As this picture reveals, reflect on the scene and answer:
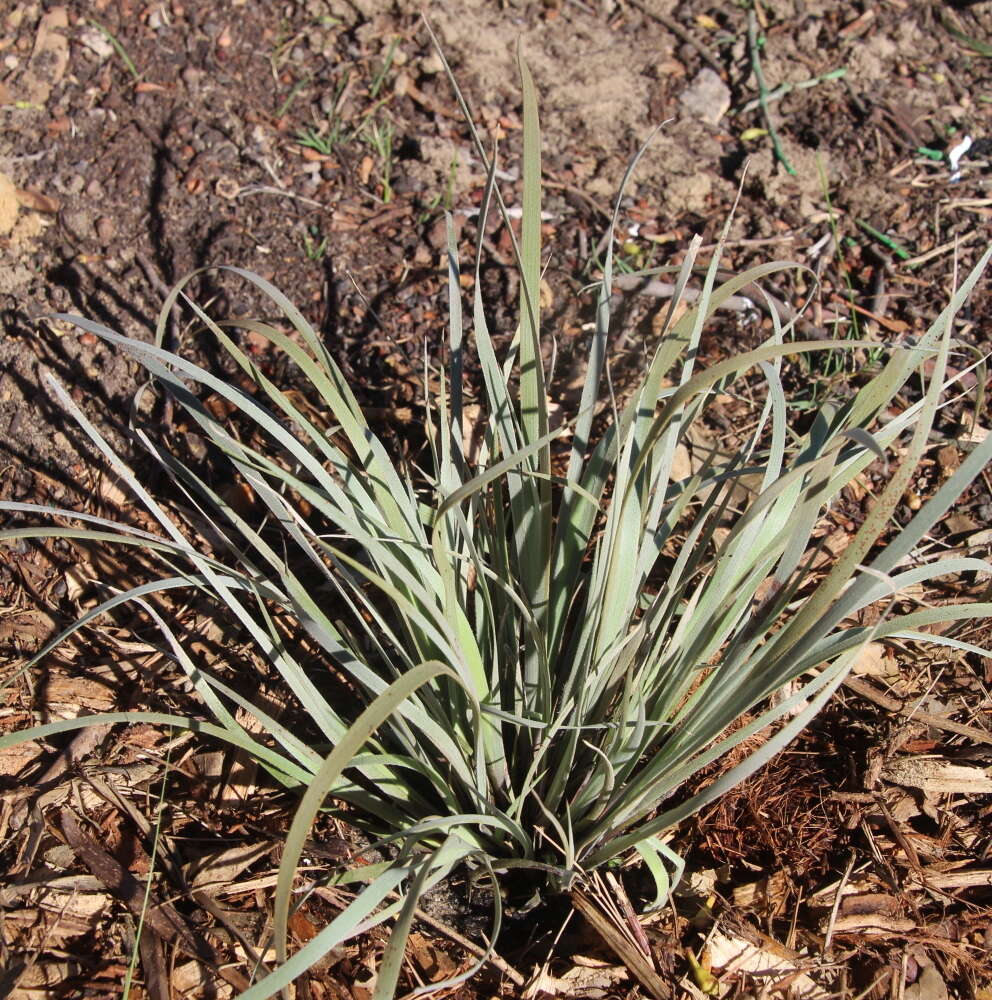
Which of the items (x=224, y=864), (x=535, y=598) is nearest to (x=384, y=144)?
(x=535, y=598)

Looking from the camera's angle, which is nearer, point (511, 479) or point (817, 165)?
point (511, 479)

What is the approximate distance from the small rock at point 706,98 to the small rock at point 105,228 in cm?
135

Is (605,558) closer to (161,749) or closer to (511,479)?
(511,479)

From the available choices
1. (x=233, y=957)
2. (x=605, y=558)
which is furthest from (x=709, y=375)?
(x=233, y=957)

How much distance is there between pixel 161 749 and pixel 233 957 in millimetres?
333

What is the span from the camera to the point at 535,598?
1190 millimetres

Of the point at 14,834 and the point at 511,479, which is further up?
the point at 511,479

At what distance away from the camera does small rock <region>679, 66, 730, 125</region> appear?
2244 mm

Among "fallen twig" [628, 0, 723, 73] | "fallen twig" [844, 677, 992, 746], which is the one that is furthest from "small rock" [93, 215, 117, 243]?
"fallen twig" [844, 677, 992, 746]

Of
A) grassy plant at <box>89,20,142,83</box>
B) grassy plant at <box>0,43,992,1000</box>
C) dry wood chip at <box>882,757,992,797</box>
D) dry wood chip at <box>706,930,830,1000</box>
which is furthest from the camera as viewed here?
grassy plant at <box>89,20,142,83</box>

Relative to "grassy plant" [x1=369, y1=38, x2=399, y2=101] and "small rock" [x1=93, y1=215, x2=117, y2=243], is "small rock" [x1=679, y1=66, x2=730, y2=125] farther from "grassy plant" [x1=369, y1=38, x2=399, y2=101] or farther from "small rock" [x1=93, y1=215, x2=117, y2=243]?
"small rock" [x1=93, y1=215, x2=117, y2=243]

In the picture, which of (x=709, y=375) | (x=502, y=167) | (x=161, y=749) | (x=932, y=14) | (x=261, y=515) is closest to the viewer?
(x=709, y=375)

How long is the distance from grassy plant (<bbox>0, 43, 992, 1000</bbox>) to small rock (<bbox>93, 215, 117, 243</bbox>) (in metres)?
0.97

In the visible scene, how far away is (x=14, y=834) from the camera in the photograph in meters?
1.25
